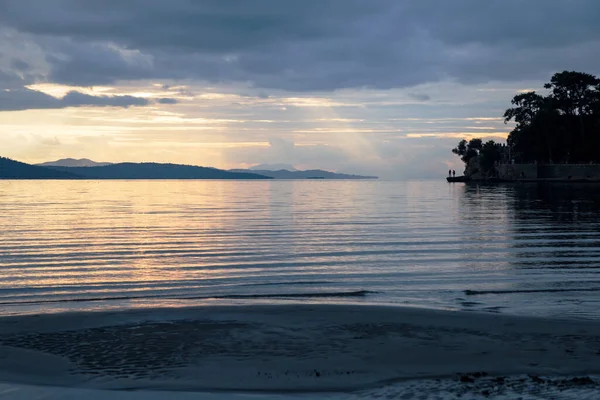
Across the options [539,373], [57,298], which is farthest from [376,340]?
[57,298]

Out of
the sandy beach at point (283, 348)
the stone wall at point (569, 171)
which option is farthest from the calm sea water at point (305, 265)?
the stone wall at point (569, 171)

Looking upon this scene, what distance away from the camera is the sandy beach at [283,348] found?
916 cm

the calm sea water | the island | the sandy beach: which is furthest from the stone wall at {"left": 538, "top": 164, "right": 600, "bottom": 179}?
the sandy beach

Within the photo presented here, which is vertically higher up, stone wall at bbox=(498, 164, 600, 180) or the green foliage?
the green foliage

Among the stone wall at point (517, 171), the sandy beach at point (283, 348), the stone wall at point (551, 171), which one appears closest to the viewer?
the sandy beach at point (283, 348)

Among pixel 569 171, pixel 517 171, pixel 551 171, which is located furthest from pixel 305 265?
pixel 517 171

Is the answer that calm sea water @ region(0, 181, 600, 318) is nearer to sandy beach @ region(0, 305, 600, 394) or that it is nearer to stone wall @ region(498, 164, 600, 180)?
sandy beach @ region(0, 305, 600, 394)

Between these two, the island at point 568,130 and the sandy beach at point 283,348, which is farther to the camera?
the island at point 568,130

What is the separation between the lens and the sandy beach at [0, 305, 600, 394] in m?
9.16

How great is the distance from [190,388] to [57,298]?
8.85 m

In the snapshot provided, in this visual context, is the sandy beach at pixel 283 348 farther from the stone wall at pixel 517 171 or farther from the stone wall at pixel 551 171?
the stone wall at pixel 517 171

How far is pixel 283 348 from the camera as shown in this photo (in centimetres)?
1081

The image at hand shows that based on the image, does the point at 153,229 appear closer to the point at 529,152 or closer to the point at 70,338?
the point at 70,338

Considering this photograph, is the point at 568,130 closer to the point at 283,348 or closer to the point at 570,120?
the point at 570,120
